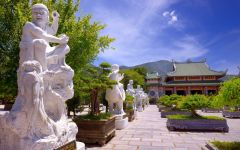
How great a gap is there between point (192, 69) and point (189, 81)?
2.57 m

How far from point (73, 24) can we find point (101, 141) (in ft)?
14.6

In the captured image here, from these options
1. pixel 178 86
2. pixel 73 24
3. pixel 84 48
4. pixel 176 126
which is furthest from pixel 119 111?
pixel 178 86

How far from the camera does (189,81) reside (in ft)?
144

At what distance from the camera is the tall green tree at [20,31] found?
8164 millimetres

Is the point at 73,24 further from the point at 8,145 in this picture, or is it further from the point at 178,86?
the point at 178,86

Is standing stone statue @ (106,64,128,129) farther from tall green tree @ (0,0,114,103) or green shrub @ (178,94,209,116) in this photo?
green shrub @ (178,94,209,116)

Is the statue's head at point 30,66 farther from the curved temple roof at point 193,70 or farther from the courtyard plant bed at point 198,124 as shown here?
the curved temple roof at point 193,70

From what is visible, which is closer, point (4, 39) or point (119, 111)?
point (4, 39)

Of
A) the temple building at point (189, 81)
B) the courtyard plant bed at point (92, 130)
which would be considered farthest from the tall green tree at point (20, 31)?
the temple building at point (189, 81)

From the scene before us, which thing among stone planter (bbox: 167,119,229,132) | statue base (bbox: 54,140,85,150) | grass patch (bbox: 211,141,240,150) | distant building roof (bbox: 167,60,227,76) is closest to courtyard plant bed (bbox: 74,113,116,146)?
statue base (bbox: 54,140,85,150)

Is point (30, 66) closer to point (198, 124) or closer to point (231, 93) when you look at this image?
point (231, 93)

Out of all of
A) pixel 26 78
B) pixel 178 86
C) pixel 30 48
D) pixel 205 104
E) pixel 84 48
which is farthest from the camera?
pixel 178 86

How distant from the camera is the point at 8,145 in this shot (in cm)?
420

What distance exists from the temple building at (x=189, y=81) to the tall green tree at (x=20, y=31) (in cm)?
3386
